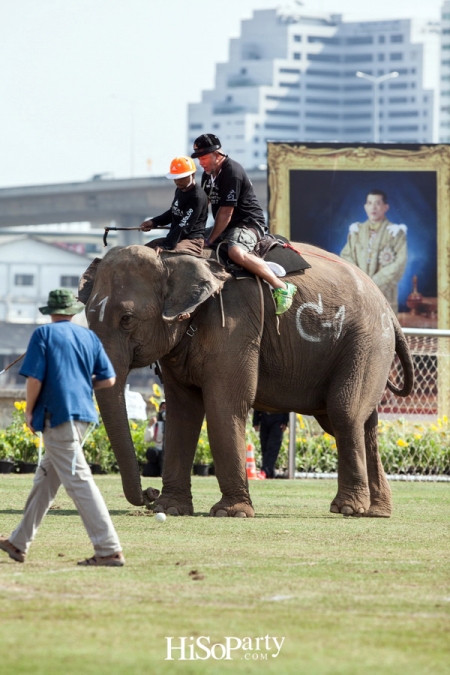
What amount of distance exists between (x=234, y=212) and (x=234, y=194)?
1.09ft

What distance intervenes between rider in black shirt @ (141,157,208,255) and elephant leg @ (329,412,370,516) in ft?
7.39

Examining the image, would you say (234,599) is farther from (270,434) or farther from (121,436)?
(270,434)

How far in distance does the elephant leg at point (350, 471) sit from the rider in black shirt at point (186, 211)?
2.25 m

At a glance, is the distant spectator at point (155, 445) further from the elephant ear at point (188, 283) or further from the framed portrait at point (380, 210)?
the framed portrait at point (380, 210)

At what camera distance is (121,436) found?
513 inches

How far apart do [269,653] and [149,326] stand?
7230 mm

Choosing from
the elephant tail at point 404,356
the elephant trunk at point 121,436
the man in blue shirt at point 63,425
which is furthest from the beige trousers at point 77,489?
the elephant tail at point 404,356

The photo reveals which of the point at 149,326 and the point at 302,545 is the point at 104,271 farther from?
the point at 302,545

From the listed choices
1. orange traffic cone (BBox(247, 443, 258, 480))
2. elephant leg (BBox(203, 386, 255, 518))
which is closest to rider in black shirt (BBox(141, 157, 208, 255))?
elephant leg (BBox(203, 386, 255, 518))

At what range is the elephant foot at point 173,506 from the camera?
45.3 ft

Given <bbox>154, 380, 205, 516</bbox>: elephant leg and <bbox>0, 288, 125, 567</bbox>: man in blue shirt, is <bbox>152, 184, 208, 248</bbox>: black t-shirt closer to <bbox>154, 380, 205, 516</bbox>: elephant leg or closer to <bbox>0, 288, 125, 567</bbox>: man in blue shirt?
<bbox>154, 380, 205, 516</bbox>: elephant leg

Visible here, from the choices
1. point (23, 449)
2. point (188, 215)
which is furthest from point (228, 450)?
point (23, 449)

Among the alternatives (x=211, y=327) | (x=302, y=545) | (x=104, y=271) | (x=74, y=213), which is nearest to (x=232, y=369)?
(x=211, y=327)

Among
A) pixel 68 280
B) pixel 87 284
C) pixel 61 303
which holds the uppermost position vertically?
pixel 61 303
